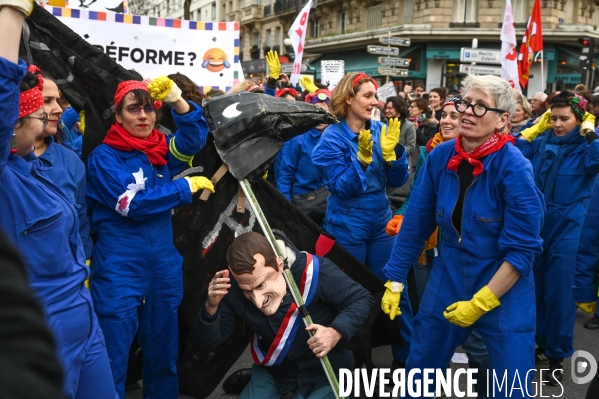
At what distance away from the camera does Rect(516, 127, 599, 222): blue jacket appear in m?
4.48

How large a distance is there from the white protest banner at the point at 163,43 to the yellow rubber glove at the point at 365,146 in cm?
369

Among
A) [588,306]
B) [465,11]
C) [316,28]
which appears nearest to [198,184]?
[588,306]

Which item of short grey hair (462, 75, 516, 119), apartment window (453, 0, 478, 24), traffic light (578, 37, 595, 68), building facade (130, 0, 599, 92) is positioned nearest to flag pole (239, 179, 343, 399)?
short grey hair (462, 75, 516, 119)

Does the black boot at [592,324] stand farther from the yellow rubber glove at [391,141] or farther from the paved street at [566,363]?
the yellow rubber glove at [391,141]

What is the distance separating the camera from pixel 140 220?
3.09 meters

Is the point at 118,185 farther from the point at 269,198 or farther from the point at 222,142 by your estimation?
the point at 269,198

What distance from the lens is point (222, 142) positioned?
3.03m

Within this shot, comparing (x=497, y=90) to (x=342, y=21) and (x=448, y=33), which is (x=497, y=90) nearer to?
(x=448, y=33)

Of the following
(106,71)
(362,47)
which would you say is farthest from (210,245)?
(362,47)

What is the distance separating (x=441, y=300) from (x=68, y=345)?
175cm

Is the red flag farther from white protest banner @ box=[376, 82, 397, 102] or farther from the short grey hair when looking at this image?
the short grey hair

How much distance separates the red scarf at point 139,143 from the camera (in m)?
3.16

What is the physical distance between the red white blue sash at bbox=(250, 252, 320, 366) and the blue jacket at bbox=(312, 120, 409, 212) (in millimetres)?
1199

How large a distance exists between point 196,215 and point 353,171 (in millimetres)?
1160
